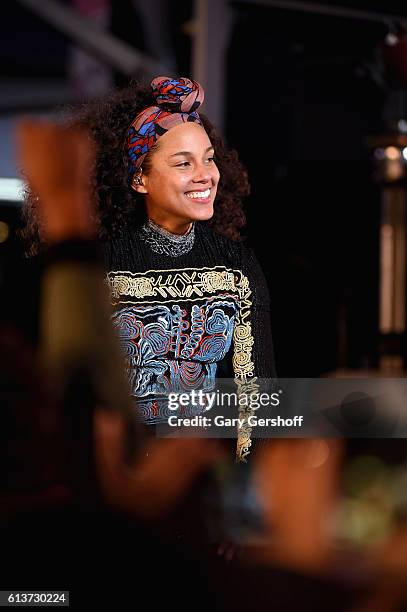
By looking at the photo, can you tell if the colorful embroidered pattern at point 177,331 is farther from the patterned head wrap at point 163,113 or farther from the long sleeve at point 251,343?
the patterned head wrap at point 163,113

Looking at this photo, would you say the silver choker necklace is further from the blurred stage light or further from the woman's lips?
the blurred stage light

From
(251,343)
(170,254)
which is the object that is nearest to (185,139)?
(170,254)

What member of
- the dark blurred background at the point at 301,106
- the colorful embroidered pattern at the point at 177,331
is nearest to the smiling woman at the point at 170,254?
the colorful embroidered pattern at the point at 177,331

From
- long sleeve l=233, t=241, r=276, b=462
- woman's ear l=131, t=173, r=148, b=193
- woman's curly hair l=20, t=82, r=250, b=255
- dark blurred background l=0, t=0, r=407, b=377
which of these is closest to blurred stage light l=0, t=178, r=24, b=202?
woman's curly hair l=20, t=82, r=250, b=255

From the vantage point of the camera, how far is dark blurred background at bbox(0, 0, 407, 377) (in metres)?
2.60

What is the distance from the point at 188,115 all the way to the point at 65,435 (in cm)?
54

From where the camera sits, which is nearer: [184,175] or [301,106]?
[184,175]

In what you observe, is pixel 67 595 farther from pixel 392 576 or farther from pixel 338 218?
pixel 338 218

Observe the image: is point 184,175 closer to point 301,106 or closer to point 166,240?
point 166,240

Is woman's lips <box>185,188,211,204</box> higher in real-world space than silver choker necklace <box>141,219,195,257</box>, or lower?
higher

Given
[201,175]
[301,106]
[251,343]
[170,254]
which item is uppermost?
[301,106]

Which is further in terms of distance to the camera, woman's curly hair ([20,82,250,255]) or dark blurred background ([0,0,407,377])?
dark blurred background ([0,0,407,377])

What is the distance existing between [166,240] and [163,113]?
0.52ft

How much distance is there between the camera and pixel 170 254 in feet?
3.40
